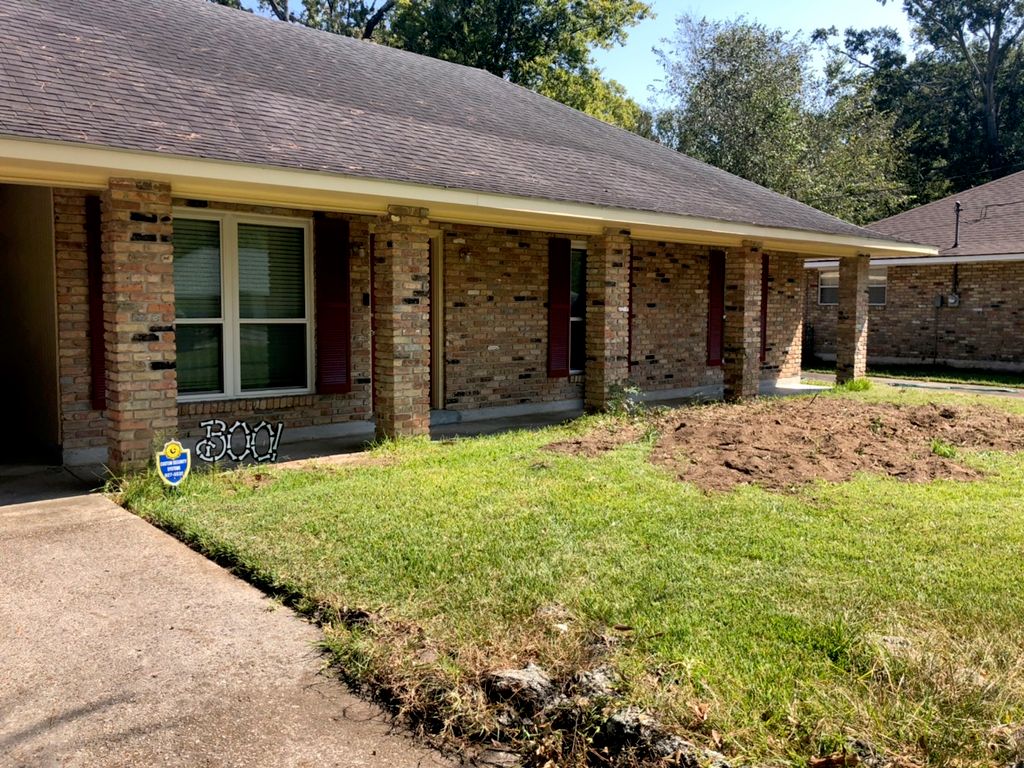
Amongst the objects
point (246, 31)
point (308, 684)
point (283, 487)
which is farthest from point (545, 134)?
point (308, 684)

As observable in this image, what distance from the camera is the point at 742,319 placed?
12.7 meters

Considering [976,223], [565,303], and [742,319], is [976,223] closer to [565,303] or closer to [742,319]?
[742,319]

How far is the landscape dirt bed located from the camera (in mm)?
7512

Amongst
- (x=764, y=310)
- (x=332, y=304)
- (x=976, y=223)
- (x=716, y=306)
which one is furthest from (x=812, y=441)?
Result: (x=976, y=223)

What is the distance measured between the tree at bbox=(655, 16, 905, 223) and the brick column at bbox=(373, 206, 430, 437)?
2119cm

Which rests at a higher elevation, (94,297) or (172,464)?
(94,297)

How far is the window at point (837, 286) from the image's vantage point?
22406 millimetres

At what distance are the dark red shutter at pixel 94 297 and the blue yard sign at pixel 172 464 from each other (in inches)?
70.0

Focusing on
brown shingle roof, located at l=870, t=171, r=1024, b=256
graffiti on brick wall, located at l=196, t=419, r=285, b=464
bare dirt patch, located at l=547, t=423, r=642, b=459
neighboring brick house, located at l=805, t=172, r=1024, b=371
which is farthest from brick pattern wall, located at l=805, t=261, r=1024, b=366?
graffiti on brick wall, located at l=196, t=419, r=285, b=464

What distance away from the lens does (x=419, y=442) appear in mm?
8750

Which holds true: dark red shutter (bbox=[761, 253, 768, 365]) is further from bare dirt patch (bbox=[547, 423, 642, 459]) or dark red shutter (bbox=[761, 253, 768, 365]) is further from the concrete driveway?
the concrete driveway

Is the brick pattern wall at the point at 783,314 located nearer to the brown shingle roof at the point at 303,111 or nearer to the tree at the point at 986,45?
the brown shingle roof at the point at 303,111

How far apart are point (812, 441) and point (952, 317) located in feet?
48.6

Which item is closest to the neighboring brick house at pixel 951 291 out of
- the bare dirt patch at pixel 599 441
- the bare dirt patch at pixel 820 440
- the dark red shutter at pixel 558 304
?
the bare dirt patch at pixel 820 440
